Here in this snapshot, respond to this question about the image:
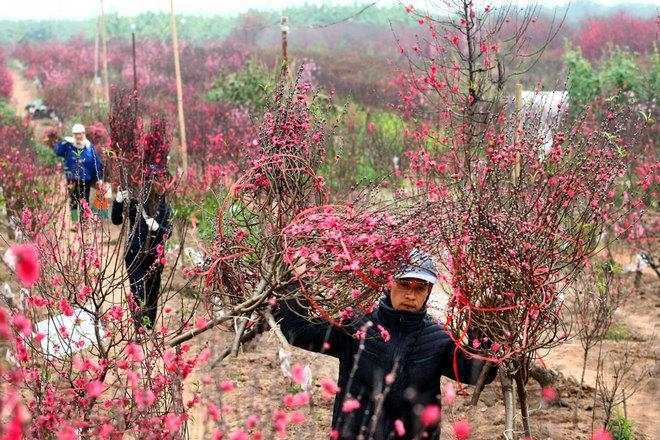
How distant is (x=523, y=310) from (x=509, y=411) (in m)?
1.11

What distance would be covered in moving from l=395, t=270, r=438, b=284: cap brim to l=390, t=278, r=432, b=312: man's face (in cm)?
8

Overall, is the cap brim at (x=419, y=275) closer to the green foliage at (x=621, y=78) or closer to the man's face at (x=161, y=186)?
the man's face at (x=161, y=186)

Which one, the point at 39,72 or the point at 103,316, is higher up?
the point at 103,316

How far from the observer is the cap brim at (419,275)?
117 inches

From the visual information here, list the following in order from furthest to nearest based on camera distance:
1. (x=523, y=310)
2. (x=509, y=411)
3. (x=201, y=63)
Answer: (x=201, y=63) < (x=509, y=411) < (x=523, y=310)

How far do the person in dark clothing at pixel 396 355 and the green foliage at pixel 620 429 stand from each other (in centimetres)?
216

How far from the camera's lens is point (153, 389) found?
2.97 m

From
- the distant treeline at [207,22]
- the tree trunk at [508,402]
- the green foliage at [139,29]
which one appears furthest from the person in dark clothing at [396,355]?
the distant treeline at [207,22]

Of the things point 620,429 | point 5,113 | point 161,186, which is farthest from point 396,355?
point 5,113

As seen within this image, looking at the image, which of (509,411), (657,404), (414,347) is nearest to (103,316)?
(414,347)

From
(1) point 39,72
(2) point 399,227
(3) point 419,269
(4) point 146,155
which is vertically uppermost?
(2) point 399,227

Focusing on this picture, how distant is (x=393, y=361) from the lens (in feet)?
10.3

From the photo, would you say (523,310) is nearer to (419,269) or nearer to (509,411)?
→ (419,269)

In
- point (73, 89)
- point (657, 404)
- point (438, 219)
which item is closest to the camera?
point (438, 219)
